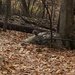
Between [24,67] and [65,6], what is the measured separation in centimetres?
461

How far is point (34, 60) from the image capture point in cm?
883

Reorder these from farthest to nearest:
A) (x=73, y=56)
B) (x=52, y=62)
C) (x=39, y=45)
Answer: (x=39, y=45)
(x=73, y=56)
(x=52, y=62)

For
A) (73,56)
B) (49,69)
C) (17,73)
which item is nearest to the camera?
(17,73)

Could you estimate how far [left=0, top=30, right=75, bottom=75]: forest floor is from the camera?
764 centimetres

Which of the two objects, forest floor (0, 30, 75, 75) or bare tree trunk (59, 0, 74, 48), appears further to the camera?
bare tree trunk (59, 0, 74, 48)

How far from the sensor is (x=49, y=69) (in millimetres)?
7941

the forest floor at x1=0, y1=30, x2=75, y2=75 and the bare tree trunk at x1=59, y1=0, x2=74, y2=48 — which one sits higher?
the bare tree trunk at x1=59, y1=0, x2=74, y2=48

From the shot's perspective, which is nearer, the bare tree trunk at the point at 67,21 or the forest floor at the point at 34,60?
the forest floor at the point at 34,60

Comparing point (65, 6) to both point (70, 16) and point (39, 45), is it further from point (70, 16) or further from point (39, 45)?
point (39, 45)

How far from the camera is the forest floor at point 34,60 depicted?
764cm

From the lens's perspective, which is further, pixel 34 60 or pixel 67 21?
pixel 67 21

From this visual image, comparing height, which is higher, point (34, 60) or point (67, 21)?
point (67, 21)

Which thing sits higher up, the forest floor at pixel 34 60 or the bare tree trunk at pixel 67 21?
the bare tree trunk at pixel 67 21

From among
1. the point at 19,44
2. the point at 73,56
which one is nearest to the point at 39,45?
the point at 19,44
